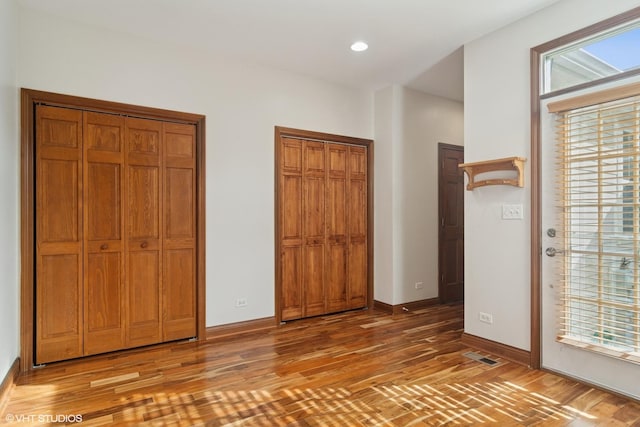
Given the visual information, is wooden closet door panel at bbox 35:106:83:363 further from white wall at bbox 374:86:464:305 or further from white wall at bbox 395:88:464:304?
white wall at bbox 395:88:464:304

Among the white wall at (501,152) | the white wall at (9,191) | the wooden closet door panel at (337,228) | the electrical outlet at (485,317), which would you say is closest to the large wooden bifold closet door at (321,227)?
the wooden closet door panel at (337,228)

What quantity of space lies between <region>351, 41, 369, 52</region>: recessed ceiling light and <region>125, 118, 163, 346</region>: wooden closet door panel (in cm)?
193

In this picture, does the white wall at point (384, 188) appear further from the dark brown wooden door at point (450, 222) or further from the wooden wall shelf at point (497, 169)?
the wooden wall shelf at point (497, 169)

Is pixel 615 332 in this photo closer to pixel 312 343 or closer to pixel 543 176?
pixel 543 176

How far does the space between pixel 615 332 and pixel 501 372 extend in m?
0.81

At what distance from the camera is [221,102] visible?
145 inches

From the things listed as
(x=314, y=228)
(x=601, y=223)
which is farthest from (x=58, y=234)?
(x=601, y=223)

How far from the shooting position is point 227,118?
12.1 ft

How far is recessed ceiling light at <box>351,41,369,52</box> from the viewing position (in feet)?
11.2

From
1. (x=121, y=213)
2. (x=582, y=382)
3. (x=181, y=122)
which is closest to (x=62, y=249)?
(x=121, y=213)

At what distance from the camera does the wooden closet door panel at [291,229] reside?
13.4 ft

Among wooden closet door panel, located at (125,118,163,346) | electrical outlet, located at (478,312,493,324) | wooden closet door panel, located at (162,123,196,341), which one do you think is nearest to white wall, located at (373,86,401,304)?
electrical outlet, located at (478,312,493,324)

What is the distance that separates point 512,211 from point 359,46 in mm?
2010

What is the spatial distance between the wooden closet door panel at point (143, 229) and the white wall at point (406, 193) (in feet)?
8.44
